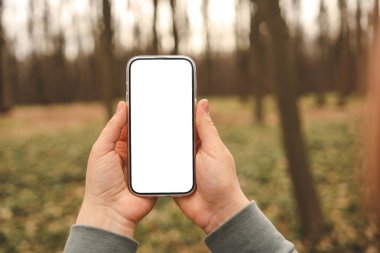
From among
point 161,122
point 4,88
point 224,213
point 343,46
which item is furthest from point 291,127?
point 343,46

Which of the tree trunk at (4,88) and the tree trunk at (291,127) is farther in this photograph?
the tree trunk at (4,88)

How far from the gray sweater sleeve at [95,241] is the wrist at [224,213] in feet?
0.84

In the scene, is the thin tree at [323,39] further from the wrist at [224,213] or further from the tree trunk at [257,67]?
the wrist at [224,213]

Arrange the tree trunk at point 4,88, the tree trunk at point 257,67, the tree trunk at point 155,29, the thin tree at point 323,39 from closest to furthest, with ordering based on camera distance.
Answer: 1. the tree trunk at point 155,29
2. the tree trunk at point 257,67
3. the tree trunk at point 4,88
4. the thin tree at point 323,39

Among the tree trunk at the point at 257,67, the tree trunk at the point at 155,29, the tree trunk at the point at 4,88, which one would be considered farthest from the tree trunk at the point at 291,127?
the tree trunk at the point at 4,88

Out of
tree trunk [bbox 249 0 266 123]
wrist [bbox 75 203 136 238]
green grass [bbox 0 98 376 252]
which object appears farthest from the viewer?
tree trunk [bbox 249 0 266 123]

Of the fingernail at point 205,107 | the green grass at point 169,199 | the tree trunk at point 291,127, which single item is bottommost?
the green grass at point 169,199

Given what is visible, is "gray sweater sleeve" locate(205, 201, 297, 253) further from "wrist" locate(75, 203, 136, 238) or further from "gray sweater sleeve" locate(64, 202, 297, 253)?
"wrist" locate(75, 203, 136, 238)

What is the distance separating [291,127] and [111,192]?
4.43 metres

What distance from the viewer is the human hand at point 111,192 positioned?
4.56 feet

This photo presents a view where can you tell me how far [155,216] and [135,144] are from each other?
206 inches

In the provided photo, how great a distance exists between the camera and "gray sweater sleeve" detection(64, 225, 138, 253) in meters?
1.25

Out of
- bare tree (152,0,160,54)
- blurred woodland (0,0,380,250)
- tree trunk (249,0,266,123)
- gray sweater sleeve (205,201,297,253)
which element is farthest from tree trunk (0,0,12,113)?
gray sweater sleeve (205,201,297,253)

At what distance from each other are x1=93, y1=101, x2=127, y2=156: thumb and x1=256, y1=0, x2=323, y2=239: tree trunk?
418 centimetres
